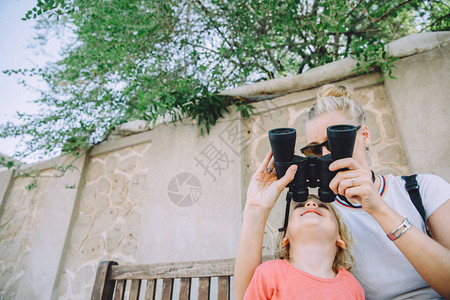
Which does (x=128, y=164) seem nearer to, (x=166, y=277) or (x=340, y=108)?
(x=166, y=277)

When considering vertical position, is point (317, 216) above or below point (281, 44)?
below

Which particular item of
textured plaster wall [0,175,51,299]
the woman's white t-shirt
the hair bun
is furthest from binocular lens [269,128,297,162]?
textured plaster wall [0,175,51,299]

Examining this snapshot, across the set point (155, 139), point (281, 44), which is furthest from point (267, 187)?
point (281, 44)

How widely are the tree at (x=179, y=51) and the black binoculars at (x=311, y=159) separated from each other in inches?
52.8

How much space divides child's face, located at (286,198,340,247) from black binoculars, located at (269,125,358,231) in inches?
3.4

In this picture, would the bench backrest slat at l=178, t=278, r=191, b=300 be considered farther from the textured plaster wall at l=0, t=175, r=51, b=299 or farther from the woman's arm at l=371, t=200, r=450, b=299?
the textured plaster wall at l=0, t=175, r=51, b=299

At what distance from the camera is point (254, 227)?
1.08 m

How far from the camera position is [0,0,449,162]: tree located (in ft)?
8.04

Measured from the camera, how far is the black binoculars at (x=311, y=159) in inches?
35.8

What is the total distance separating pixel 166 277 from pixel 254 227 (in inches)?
26.8

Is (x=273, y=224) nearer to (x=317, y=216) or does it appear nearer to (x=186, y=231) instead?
(x=186, y=231)

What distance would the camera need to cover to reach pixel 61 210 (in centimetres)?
315

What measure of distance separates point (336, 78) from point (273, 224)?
1267 millimetres

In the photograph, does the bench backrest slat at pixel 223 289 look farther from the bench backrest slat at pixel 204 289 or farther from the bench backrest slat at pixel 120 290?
the bench backrest slat at pixel 120 290
